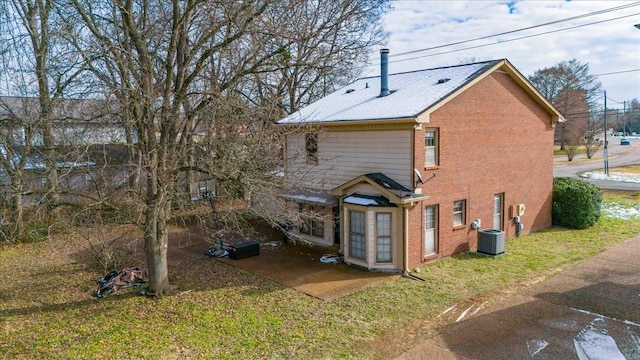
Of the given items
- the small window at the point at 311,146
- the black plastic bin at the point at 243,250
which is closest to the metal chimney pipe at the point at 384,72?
the small window at the point at 311,146

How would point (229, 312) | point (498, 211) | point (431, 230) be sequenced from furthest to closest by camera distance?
point (498, 211) → point (431, 230) → point (229, 312)

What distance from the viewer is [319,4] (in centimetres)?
2509

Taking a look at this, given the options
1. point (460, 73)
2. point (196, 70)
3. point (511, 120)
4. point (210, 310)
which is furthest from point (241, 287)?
point (511, 120)

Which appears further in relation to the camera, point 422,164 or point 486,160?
point 486,160

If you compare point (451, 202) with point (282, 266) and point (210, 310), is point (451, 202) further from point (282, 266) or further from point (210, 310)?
point (210, 310)

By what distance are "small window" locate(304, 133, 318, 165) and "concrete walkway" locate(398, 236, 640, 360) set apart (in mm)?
9205

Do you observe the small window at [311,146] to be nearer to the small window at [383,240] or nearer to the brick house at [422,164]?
the brick house at [422,164]

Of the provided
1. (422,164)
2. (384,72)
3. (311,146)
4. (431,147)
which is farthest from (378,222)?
(384,72)

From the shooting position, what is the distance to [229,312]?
11.6m

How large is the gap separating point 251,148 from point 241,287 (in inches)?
187

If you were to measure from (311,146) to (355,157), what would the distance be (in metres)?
Answer: 2.84

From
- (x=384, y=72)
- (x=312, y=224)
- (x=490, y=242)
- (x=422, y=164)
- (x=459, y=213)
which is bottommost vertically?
(x=490, y=242)

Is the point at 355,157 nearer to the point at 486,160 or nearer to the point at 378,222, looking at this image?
the point at 378,222

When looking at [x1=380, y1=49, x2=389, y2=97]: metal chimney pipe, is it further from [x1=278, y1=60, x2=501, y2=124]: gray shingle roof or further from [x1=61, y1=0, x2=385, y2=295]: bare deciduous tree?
[x1=61, y1=0, x2=385, y2=295]: bare deciduous tree
